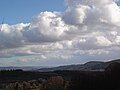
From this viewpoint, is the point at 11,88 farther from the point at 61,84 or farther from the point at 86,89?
the point at 86,89

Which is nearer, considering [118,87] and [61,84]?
[118,87]

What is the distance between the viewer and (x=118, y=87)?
112 m

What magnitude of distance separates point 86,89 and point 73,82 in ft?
22.4

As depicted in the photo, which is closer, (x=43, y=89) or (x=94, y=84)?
(x=94, y=84)

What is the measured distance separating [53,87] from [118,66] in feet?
129

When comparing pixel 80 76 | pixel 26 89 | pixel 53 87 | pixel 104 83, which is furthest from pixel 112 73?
pixel 26 89

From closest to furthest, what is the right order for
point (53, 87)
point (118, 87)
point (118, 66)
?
point (118, 87) → point (118, 66) → point (53, 87)

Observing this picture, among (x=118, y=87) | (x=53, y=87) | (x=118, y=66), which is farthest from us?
(x=53, y=87)

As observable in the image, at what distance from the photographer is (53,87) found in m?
147

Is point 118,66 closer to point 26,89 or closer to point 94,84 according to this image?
point 94,84

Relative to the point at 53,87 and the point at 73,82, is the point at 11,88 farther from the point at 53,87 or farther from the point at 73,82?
the point at 73,82

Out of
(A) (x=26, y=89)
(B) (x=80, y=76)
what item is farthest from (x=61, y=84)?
(B) (x=80, y=76)

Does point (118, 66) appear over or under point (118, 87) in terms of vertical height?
over

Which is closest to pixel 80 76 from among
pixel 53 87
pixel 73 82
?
pixel 73 82
